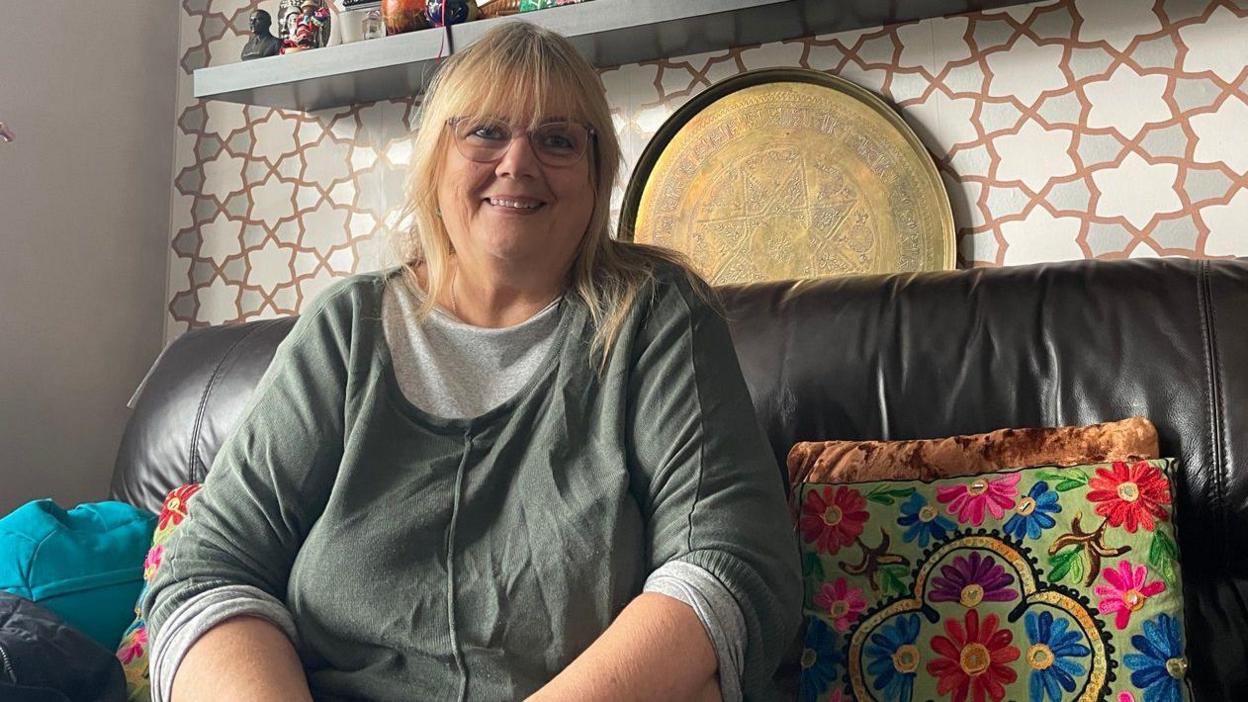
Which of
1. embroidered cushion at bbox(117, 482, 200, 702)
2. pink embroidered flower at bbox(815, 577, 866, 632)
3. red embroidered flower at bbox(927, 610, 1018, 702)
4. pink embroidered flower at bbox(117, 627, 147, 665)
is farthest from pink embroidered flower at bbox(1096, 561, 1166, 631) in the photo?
pink embroidered flower at bbox(117, 627, 147, 665)

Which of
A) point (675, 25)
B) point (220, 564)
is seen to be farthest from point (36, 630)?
point (675, 25)

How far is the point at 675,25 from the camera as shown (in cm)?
208

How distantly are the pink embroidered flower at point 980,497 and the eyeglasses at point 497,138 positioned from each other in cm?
61

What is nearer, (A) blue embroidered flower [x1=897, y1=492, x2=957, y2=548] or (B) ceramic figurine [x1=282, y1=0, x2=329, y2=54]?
(A) blue embroidered flower [x1=897, y1=492, x2=957, y2=548]

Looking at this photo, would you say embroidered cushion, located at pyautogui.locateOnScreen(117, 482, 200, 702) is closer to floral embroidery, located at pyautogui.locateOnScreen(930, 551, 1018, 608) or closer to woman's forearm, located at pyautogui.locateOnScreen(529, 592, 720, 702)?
woman's forearm, located at pyautogui.locateOnScreen(529, 592, 720, 702)

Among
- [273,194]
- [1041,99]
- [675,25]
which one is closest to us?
[1041,99]

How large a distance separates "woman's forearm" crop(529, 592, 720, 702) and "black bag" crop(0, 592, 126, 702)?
1.94 feet

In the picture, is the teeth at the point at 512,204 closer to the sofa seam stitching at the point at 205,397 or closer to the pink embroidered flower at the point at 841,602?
the pink embroidered flower at the point at 841,602

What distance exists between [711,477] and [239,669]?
51cm

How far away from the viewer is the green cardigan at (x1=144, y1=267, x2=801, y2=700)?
1.19 meters

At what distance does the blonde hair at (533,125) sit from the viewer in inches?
52.6

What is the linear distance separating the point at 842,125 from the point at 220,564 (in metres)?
1.34

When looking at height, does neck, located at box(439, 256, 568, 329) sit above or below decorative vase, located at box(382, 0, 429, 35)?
below

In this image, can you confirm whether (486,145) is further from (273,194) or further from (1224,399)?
(273,194)
